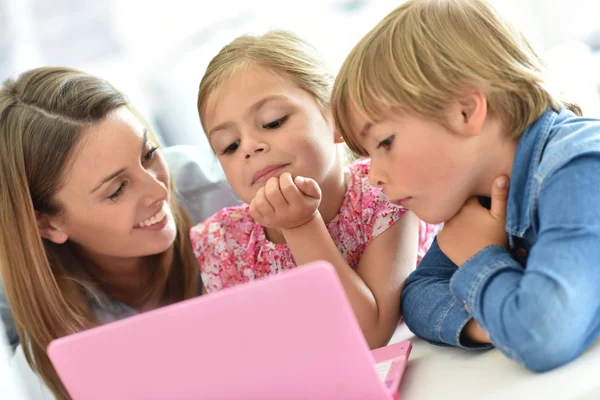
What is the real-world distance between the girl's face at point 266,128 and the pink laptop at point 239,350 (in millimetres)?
447

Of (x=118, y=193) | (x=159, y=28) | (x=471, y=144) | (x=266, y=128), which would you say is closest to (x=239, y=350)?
(x=471, y=144)

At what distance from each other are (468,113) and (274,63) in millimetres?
382

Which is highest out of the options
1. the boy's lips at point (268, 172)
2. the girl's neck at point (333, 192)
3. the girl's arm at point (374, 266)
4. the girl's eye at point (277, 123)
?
the girl's eye at point (277, 123)

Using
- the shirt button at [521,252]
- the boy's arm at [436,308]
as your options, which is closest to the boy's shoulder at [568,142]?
the shirt button at [521,252]

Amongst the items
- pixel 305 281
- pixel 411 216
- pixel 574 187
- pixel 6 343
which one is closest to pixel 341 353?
pixel 305 281

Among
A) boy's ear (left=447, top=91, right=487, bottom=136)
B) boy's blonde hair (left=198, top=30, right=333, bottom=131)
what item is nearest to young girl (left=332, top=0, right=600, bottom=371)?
boy's ear (left=447, top=91, right=487, bottom=136)

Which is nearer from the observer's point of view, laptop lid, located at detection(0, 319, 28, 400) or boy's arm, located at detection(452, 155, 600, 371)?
boy's arm, located at detection(452, 155, 600, 371)

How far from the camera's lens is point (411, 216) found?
114 centimetres

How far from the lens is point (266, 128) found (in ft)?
3.59

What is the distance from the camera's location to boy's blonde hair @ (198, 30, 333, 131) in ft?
3.67

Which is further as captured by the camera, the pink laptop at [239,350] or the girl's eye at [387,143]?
the girl's eye at [387,143]

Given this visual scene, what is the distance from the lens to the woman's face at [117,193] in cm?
118

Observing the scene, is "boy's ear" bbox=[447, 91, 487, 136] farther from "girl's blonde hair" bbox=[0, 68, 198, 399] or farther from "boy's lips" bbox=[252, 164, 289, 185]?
"girl's blonde hair" bbox=[0, 68, 198, 399]

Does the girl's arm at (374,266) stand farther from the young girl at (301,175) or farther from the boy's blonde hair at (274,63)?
the boy's blonde hair at (274,63)
